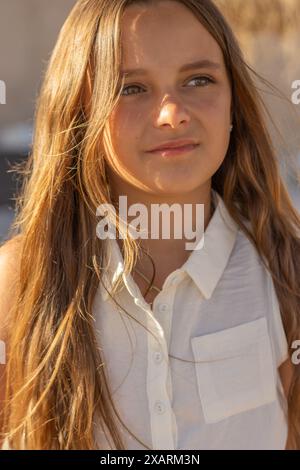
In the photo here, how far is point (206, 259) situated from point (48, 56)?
2.76 meters

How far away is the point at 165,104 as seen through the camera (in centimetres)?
126

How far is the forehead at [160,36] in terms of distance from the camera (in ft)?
4.14

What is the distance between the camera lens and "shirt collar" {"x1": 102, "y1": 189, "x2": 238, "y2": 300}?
130 cm

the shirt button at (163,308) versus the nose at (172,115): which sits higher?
the nose at (172,115)

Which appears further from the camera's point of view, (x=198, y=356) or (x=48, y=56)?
(x=48, y=56)

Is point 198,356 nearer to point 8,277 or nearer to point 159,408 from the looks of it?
point 159,408

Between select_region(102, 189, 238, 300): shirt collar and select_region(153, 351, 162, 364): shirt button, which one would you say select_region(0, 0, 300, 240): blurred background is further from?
select_region(153, 351, 162, 364): shirt button

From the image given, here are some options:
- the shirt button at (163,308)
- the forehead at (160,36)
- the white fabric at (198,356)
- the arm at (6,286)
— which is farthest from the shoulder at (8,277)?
the forehead at (160,36)

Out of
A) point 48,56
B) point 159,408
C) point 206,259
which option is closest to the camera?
point 159,408

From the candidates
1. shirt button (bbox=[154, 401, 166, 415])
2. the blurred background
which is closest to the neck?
shirt button (bbox=[154, 401, 166, 415])

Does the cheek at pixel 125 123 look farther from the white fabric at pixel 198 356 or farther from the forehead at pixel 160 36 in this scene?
the white fabric at pixel 198 356

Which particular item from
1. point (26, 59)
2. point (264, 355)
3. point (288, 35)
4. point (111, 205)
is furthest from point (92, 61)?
point (26, 59)

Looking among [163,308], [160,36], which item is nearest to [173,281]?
[163,308]

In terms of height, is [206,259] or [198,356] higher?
[206,259]
